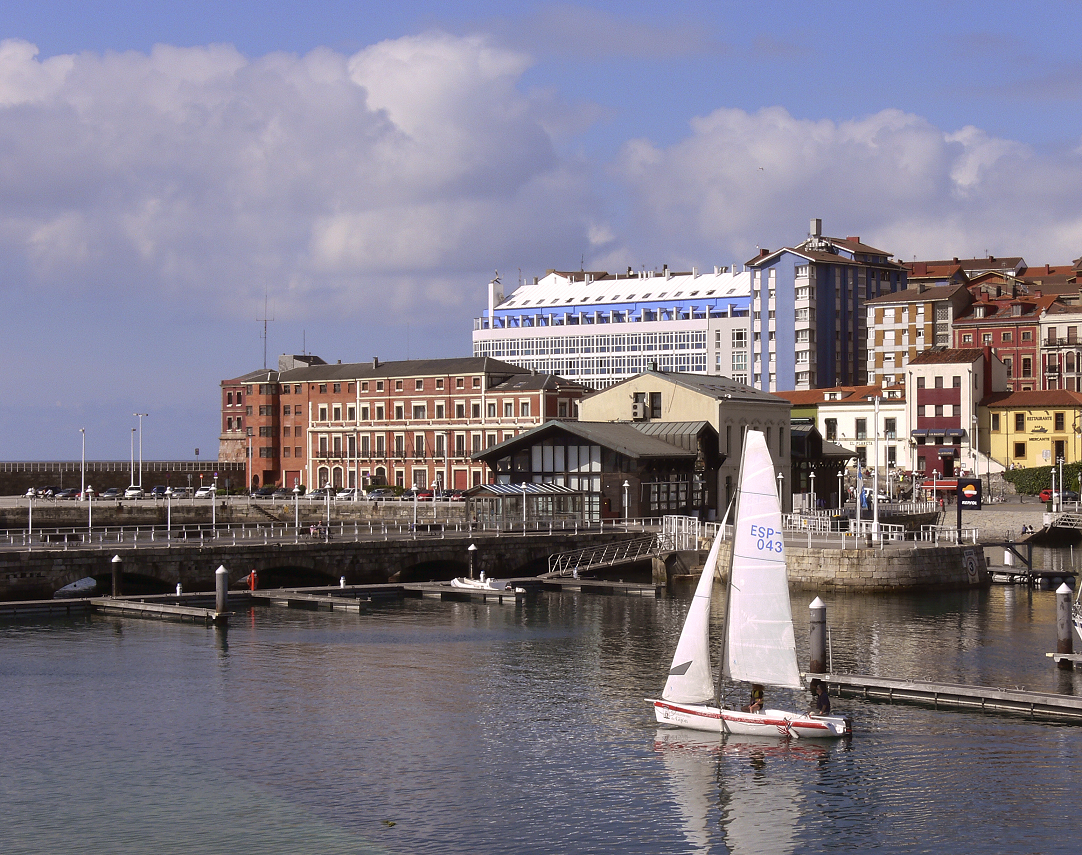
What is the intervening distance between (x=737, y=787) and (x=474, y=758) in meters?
7.61

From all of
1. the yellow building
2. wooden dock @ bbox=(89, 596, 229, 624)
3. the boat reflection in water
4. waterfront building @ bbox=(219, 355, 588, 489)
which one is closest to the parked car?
the yellow building

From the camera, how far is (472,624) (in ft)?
213

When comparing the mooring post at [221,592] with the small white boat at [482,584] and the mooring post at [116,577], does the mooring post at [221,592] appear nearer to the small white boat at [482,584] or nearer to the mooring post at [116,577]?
the mooring post at [116,577]

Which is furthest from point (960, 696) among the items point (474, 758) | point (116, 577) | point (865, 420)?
point (865, 420)

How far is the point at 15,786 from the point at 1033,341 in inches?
5080

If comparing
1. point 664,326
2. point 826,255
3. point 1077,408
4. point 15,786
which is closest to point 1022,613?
point 15,786

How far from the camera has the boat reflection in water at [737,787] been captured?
3325cm

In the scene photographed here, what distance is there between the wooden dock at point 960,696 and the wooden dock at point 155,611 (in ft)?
96.9

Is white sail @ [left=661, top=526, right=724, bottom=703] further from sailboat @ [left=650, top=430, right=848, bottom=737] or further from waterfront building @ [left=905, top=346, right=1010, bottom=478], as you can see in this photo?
waterfront building @ [left=905, top=346, right=1010, bottom=478]

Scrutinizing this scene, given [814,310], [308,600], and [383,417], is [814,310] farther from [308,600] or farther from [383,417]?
[308,600]

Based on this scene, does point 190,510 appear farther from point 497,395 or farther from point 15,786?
point 15,786

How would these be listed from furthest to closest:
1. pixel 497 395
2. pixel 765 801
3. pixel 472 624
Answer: pixel 497 395, pixel 472 624, pixel 765 801

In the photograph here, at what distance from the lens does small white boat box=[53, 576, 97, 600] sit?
8231 cm

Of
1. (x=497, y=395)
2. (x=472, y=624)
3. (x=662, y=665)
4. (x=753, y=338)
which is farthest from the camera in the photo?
(x=753, y=338)
